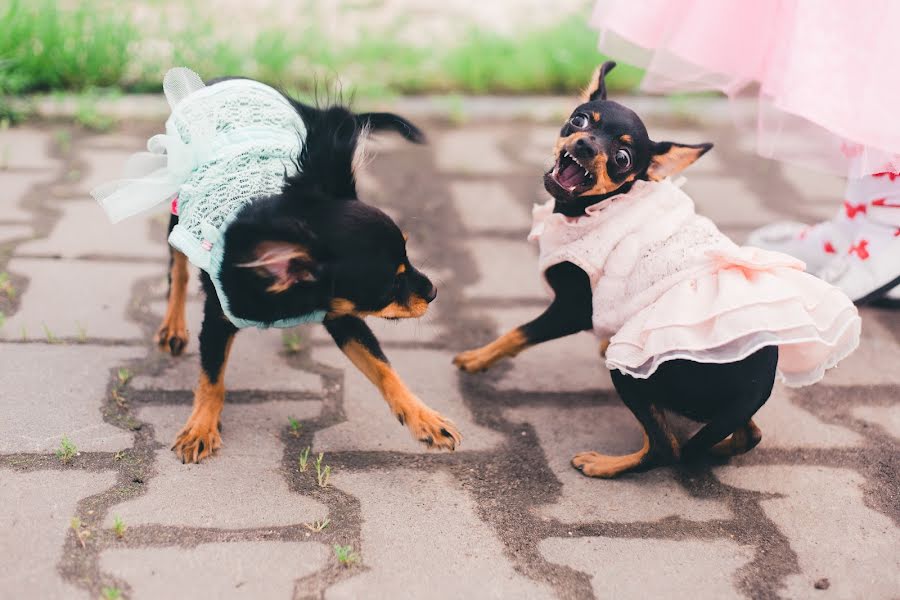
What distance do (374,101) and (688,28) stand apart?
2.07m

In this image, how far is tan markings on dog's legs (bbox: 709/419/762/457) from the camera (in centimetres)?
260

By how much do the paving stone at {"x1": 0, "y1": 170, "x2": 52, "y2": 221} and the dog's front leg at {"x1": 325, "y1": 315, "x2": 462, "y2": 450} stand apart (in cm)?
173

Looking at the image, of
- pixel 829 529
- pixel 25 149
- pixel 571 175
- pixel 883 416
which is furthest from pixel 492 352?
pixel 25 149

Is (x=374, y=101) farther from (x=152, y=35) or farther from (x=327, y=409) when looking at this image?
(x=327, y=409)

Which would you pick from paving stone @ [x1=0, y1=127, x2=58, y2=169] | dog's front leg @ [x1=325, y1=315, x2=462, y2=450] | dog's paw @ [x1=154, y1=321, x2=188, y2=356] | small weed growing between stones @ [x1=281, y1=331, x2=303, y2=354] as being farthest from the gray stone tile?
paving stone @ [x1=0, y1=127, x2=58, y2=169]

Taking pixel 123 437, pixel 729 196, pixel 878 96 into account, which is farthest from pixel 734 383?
pixel 729 196

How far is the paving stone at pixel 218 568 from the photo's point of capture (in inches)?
80.5

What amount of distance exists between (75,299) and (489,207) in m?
1.77

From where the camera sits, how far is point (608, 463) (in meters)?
2.56

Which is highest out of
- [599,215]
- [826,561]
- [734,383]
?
[599,215]

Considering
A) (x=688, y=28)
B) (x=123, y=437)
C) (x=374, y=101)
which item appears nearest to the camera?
(x=123, y=437)

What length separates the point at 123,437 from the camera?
8.34ft

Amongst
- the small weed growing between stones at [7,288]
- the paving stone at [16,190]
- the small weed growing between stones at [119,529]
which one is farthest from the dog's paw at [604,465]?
the paving stone at [16,190]

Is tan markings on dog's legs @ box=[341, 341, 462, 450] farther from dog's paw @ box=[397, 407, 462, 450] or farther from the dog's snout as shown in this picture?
the dog's snout
